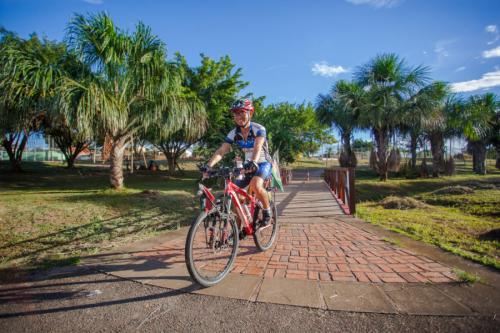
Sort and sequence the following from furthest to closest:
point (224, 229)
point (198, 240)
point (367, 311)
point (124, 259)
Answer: point (124, 259)
point (224, 229)
point (198, 240)
point (367, 311)

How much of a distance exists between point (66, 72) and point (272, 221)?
25.5 feet

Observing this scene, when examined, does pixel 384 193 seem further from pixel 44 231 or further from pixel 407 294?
pixel 44 231

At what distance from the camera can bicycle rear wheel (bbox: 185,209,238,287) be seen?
241cm

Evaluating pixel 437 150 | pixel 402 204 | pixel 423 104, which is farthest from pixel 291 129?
pixel 437 150

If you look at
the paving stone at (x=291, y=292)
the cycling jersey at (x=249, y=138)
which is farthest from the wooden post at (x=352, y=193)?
the paving stone at (x=291, y=292)

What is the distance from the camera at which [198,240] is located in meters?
2.46

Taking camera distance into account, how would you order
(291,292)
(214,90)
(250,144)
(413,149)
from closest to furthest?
(291,292) → (250,144) → (214,90) → (413,149)

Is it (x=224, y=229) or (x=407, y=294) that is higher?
(x=224, y=229)

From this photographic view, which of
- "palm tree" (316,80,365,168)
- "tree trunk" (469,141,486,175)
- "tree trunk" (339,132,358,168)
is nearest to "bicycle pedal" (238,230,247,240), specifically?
"palm tree" (316,80,365,168)

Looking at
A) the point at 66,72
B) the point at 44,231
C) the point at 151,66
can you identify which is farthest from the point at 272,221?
the point at 66,72

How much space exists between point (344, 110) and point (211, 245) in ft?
64.2

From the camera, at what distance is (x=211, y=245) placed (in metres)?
2.71

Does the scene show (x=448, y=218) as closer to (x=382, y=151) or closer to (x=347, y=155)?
(x=382, y=151)

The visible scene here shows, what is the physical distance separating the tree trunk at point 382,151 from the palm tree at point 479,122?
7093 millimetres
